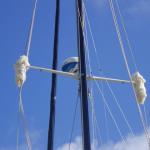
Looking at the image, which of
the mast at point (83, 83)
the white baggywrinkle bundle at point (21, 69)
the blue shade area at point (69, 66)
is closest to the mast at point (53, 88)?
the blue shade area at point (69, 66)

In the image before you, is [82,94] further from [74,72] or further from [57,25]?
[57,25]

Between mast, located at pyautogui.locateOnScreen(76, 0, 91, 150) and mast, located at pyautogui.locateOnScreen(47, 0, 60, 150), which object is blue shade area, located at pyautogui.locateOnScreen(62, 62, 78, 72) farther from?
mast, located at pyautogui.locateOnScreen(47, 0, 60, 150)

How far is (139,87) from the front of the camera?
61.3ft

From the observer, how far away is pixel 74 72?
1892cm

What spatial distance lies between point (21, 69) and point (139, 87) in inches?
160

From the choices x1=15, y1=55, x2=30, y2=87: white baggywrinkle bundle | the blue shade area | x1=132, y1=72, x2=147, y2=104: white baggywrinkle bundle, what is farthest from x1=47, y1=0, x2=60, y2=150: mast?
x1=15, y1=55, x2=30, y2=87: white baggywrinkle bundle

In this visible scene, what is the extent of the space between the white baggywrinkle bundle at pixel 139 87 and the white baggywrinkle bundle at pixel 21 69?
3736 mm

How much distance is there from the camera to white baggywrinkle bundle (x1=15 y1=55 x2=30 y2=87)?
17.1 meters

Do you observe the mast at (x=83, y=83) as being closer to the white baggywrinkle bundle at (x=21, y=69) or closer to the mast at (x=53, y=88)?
the white baggywrinkle bundle at (x=21, y=69)

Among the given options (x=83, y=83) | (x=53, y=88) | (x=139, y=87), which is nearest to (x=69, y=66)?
(x=139, y=87)

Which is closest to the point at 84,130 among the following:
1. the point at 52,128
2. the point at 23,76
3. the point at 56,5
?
the point at 23,76

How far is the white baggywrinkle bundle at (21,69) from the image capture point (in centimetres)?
1706

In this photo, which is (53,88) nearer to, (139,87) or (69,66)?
(69,66)

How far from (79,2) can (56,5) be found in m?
6.90
